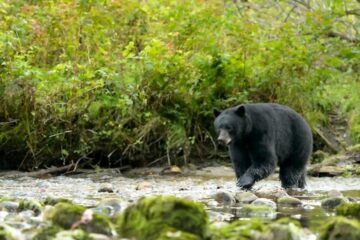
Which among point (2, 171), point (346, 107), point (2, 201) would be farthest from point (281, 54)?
point (2, 201)

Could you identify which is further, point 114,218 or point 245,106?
point 245,106

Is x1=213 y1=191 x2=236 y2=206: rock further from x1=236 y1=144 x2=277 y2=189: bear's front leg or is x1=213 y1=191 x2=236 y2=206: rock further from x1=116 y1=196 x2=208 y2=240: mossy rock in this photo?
x1=116 y1=196 x2=208 y2=240: mossy rock

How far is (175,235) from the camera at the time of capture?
4.53 m

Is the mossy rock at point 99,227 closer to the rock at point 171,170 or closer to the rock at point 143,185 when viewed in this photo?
the rock at point 143,185

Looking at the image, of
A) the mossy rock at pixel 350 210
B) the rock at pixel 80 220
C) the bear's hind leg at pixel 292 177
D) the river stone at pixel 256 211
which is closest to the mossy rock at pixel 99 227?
the rock at pixel 80 220

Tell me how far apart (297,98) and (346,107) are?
115 cm

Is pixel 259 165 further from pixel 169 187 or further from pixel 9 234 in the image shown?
pixel 9 234

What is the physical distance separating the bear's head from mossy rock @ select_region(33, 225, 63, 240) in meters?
4.86

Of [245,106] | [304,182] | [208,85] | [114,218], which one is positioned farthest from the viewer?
[208,85]

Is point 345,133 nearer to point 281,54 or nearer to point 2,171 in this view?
point 281,54

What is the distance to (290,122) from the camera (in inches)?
404

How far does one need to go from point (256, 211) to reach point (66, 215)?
2090 mm

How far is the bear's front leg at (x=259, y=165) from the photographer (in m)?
9.55

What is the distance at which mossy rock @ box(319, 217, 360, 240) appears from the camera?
4.77 m
